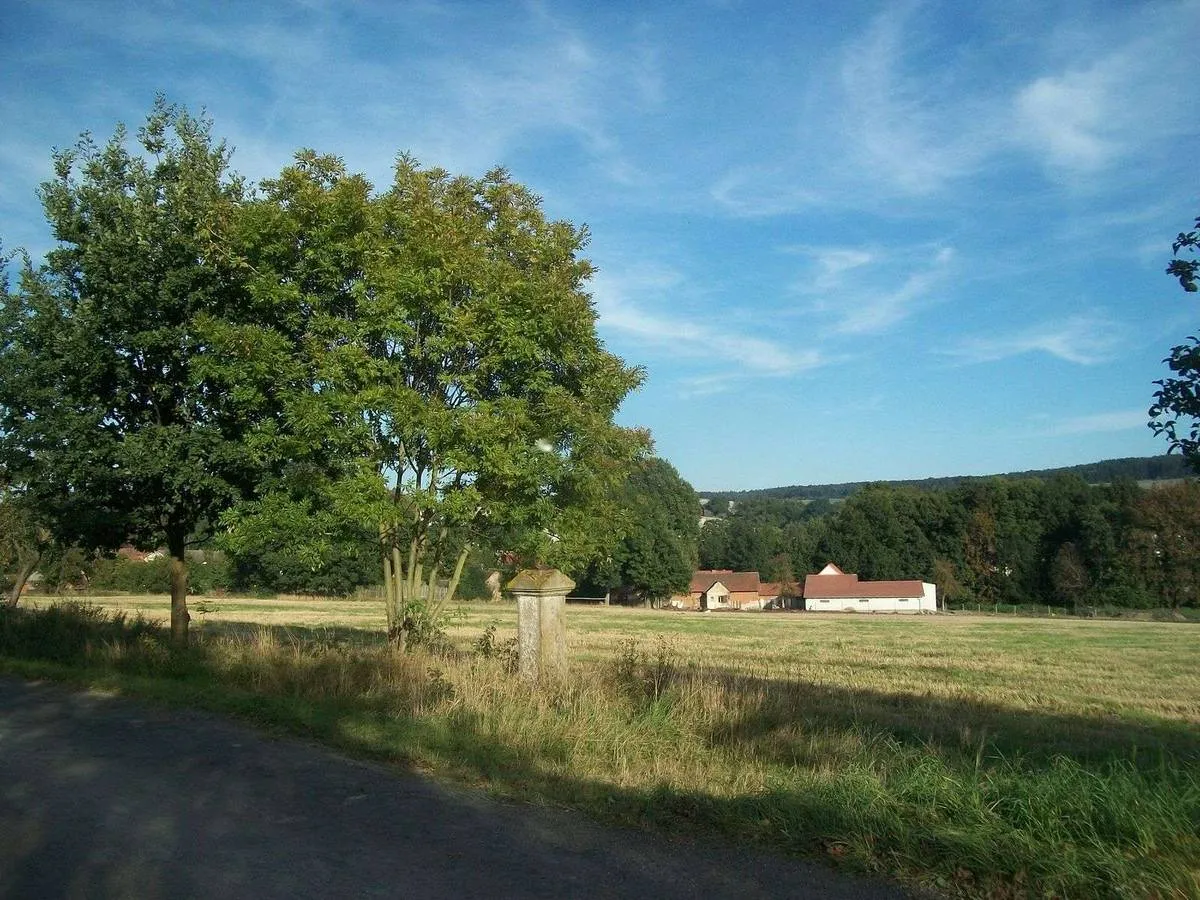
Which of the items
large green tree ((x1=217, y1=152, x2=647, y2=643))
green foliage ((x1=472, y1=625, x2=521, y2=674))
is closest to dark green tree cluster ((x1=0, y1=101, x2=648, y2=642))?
large green tree ((x1=217, y1=152, x2=647, y2=643))

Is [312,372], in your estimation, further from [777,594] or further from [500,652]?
[777,594]

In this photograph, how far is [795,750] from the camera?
8.56 meters

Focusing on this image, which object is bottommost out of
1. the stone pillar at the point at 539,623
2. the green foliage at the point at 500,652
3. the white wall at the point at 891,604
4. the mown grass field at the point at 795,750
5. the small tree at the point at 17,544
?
the white wall at the point at 891,604

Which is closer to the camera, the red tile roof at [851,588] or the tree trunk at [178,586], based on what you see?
the tree trunk at [178,586]

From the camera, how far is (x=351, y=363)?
12570 millimetres

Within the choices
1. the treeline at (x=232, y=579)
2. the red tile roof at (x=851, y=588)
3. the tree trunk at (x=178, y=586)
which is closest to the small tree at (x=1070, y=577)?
the red tile roof at (x=851, y=588)

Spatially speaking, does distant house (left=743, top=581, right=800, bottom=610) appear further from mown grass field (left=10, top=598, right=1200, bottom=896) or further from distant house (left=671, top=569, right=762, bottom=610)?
mown grass field (left=10, top=598, right=1200, bottom=896)

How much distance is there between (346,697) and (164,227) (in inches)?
338

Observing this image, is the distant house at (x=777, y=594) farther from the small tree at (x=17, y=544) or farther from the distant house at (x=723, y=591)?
the small tree at (x=17, y=544)

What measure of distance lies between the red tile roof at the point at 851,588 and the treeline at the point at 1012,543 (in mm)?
3901

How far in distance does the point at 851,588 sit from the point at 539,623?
3446 inches

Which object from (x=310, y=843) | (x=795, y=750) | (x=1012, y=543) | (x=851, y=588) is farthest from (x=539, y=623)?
A: (x=1012, y=543)

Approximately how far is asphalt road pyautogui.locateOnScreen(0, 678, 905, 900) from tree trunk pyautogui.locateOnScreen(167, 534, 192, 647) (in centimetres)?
701

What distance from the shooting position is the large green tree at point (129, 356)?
553 inches
